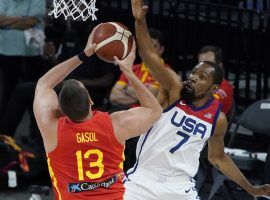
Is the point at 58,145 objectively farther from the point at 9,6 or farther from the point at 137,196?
the point at 9,6

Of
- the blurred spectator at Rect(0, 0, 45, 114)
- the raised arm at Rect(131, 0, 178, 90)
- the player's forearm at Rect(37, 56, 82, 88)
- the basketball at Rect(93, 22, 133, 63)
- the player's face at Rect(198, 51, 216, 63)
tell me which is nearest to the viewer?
the player's forearm at Rect(37, 56, 82, 88)

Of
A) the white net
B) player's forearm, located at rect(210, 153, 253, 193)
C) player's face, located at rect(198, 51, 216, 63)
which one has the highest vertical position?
the white net

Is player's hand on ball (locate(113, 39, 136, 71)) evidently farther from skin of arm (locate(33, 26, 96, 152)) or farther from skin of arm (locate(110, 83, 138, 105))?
skin of arm (locate(110, 83, 138, 105))

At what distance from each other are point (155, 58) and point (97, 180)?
1130 mm

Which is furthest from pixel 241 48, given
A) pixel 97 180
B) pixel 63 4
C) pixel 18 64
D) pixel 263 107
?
pixel 97 180

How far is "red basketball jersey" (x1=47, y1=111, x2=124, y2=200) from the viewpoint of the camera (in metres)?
4.33

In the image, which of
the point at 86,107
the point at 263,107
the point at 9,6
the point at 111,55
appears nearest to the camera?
the point at 86,107

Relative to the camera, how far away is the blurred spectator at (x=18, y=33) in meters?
7.89

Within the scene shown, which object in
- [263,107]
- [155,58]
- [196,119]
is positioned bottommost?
[263,107]

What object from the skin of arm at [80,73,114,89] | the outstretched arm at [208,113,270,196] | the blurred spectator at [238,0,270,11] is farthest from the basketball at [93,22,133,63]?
the blurred spectator at [238,0,270,11]

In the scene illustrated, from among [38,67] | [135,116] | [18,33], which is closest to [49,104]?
[135,116]

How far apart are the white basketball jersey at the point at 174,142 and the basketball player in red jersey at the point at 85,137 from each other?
724 mm

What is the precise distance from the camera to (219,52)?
282 inches

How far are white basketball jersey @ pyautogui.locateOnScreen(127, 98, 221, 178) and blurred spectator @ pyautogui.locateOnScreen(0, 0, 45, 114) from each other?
305 centimetres
